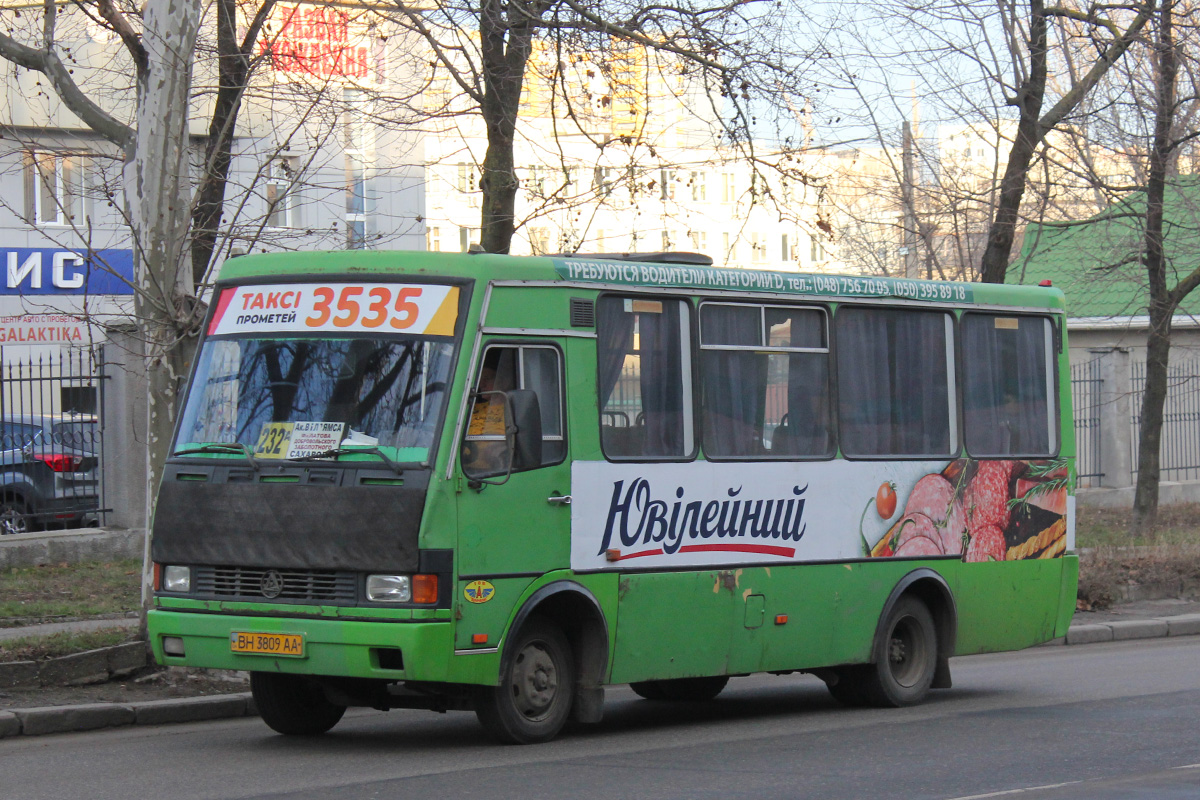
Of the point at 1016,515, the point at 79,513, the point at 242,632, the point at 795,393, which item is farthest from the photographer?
the point at 79,513

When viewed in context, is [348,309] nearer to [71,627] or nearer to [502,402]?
[502,402]

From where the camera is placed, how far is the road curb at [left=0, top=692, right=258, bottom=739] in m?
9.91

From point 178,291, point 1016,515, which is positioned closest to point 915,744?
point 1016,515

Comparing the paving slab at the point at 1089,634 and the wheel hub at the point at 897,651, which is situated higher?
the wheel hub at the point at 897,651

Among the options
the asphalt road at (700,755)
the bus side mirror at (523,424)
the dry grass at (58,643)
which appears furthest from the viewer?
the dry grass at (58,643)

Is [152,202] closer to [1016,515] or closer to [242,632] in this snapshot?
[242,632]

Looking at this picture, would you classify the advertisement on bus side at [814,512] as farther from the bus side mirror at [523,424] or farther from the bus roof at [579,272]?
the bus roof at [579,272]

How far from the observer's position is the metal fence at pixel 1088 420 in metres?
29.0

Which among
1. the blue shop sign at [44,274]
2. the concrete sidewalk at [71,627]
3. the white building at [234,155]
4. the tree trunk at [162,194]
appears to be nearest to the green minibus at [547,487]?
the tree trunk at [162,194]

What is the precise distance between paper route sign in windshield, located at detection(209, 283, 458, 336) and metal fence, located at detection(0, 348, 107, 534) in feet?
29.2

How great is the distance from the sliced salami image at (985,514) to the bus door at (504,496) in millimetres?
2943

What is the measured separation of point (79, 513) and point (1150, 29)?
558 inches

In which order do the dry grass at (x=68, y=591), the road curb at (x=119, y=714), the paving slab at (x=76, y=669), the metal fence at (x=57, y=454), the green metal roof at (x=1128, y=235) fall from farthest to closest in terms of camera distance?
1. the green metal roof at (x=1128, y=235)
2. the metal fence at (x=57, y=454)
3. the dry grass at (x=68, y=591)
4. the paving slab at (x=76, y=669)
5. the road curb at (x=119, y=714)

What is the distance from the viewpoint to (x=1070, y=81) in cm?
2120
